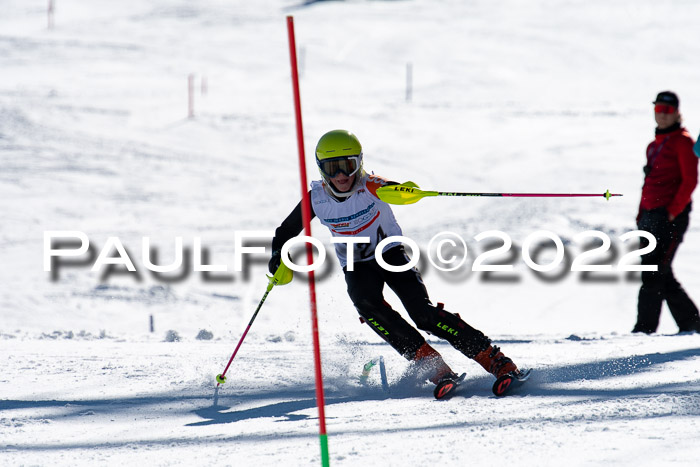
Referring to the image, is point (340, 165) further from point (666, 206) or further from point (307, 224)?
point (666, 206)

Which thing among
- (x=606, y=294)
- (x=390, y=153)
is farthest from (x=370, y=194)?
(x=390, y=153)

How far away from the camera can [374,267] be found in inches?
183

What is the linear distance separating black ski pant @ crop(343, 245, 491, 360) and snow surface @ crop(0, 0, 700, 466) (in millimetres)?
275

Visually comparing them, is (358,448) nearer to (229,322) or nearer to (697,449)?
(697,449)

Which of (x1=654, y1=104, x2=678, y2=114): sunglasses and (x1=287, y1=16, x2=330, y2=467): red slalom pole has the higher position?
(x1=654, y1=104, x2=678, y2=114): sunglasses

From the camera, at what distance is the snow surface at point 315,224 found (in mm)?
3684

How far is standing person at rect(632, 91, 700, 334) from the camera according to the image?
5980mm

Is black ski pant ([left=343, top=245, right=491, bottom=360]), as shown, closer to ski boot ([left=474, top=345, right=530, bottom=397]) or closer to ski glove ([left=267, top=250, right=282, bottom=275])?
ski boot ([left=474, top=345, right=530, bottom=397])

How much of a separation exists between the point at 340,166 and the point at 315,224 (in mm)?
7502

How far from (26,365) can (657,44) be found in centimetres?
2508

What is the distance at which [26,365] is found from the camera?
5.19 metres

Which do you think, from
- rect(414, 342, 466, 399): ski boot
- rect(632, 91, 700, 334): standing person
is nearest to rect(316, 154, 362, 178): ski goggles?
rect(414, 342, 466, 399): ski boot

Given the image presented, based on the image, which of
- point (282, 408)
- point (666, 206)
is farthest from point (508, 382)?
point (666, 206)

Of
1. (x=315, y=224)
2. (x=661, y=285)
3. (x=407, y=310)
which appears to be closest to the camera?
(x=407, y=310)
